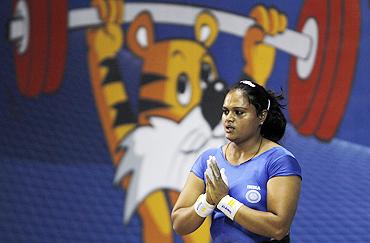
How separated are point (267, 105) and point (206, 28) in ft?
7.55

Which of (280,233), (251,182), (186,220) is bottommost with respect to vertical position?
(186,220)

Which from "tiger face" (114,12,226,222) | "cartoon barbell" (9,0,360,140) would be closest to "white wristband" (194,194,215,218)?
"cartoon barbell" (9,0,360,140)

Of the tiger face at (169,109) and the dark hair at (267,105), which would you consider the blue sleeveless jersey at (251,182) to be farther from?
the tiger face at (169,109)

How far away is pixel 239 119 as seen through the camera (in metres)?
2.57

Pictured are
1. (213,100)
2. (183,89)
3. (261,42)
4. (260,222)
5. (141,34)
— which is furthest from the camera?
(141,34)

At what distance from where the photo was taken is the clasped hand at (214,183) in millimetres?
2443

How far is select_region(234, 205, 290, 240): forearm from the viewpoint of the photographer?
93.9 inches

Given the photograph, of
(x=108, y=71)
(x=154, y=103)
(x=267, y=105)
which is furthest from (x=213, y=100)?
(x=267, y=105)

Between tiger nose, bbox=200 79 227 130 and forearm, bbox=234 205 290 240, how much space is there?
7.68 feet

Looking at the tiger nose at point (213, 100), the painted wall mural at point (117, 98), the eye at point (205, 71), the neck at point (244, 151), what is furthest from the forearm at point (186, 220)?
the eye at point (205, 71)

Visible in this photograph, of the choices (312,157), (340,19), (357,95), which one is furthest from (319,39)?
(312,157)

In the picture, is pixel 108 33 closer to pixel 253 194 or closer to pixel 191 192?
pixel 191 192

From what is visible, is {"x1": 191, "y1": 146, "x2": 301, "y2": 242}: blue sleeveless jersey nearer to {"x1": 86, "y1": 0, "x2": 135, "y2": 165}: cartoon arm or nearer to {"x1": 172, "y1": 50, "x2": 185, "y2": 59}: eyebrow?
{"x1": 172, "y1": 50, "x2": 185, "y2": 59}: eyebrow

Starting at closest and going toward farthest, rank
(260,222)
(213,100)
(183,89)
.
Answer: (260,222) → (213,100) → (183,89)
